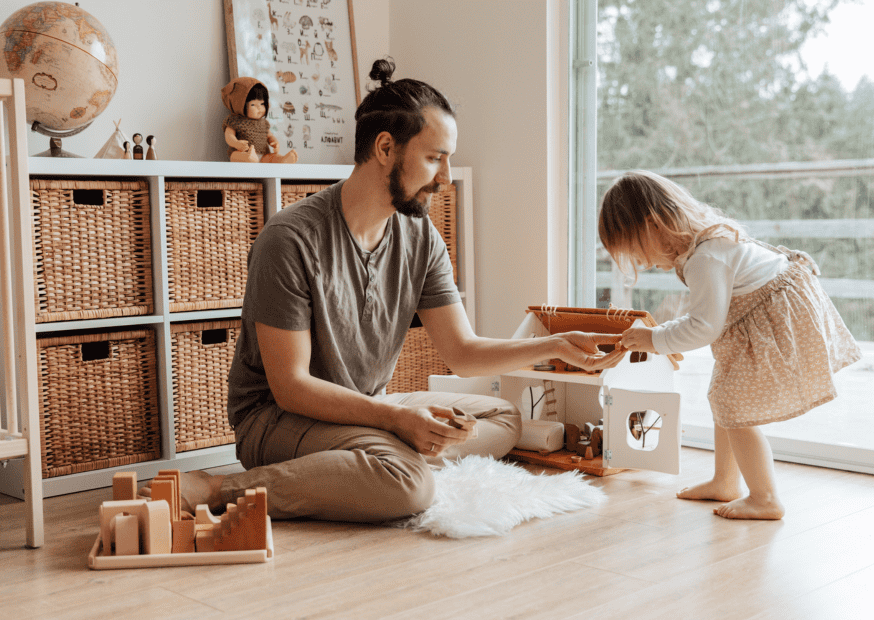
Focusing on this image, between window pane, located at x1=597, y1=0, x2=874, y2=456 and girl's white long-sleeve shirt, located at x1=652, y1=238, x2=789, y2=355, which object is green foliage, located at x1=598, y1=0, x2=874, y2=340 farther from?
girl's white long-sleeve shirt, located at x1=652, y1=238, x2=789, y2=355

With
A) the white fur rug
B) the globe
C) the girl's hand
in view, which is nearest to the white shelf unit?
the globe

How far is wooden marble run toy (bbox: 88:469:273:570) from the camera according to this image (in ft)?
4.76

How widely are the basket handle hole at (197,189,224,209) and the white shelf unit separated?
4cm

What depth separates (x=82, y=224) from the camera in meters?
1.99

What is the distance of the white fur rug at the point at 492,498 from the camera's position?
1615 mm

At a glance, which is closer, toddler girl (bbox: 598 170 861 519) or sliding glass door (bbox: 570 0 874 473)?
toddler girl (bbox: 598 170 861 519)

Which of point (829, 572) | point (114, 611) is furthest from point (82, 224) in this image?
point (829, 572)

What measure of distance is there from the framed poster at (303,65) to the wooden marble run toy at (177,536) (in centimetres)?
145

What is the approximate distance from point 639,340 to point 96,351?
124cm

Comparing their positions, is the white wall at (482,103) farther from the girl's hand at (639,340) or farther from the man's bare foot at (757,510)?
the man's bare foot at (757,510)

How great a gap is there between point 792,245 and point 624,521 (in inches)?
37.1

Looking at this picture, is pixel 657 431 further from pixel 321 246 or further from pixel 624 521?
pixel 321 246

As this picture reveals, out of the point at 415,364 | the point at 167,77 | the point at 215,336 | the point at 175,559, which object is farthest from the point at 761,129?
the point at 175,559

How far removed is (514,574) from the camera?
1.40m
